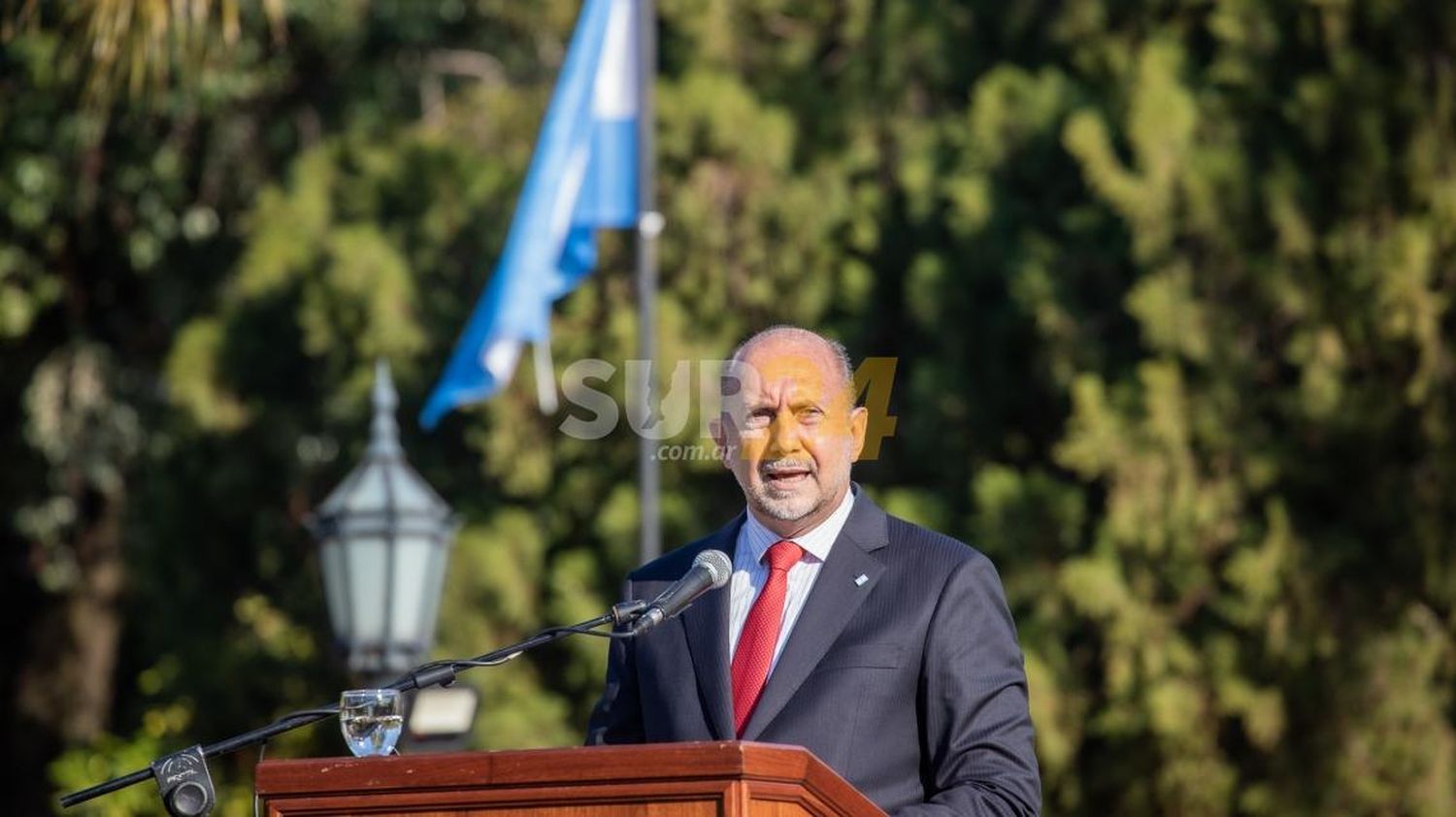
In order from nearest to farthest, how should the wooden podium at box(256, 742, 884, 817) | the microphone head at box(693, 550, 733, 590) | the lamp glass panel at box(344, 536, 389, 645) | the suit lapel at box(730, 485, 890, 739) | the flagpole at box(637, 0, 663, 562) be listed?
1. the wooden podium at box(256, 742, 884, 817)
2. the microphone head at box(693, 550, 733, 590)
3. the suit lapel at box(730, 485, 890, 739)
4. the lamp glass panel at box(344, 536, 389, 645)
5. the flagpole at box(637, 0, 663, 562)

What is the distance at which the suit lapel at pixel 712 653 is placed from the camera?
3984 millimetres

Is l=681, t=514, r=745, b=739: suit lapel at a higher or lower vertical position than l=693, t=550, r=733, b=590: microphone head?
lower

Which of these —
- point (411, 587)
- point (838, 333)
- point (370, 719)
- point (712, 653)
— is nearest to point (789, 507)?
point (712, 653)

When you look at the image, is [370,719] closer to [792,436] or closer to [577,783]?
[577,783]

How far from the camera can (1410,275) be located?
38.6 feet

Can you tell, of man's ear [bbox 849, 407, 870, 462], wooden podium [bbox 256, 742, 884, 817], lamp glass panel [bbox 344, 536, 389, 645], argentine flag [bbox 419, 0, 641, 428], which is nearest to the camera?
wooden podium [bbox 256, 742, 884, 817]

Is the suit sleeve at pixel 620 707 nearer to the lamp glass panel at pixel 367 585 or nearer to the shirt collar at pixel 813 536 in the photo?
the shirt collar at pixel 813 536

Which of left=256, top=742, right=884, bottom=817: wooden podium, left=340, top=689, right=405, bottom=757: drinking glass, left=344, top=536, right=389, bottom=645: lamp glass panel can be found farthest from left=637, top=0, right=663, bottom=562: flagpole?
left=256, top=742, right=884, bottom=817: wooden podium

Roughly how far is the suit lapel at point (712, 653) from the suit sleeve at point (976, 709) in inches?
14.2

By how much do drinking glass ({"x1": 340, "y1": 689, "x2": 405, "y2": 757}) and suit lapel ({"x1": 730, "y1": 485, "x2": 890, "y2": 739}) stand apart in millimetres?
639

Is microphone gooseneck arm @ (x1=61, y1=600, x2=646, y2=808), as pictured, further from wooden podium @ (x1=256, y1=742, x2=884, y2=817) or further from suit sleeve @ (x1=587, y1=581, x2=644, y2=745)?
suit sleeve @ (x1=587, y1=581, x2=644, y2=745)

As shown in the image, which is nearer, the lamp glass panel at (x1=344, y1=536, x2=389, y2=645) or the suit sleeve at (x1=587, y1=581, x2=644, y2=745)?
the suit sleeve at (x1=587, y1=581, x2=644, y2=745)

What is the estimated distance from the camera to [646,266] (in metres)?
11.7

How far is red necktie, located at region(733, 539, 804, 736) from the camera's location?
158 inches
